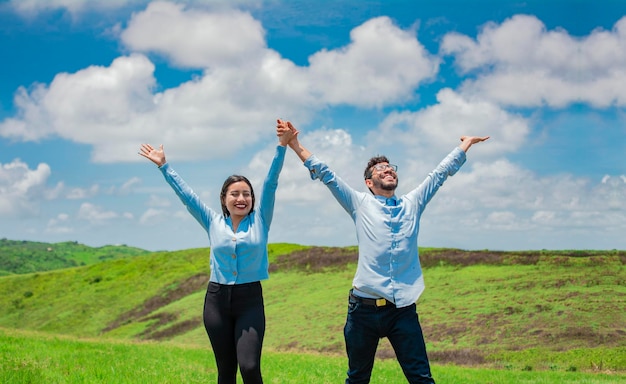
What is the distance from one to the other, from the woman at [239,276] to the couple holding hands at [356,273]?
1 cm

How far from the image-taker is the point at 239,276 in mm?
7234

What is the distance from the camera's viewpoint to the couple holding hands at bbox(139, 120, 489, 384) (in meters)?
7.04

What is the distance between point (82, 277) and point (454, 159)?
197ft

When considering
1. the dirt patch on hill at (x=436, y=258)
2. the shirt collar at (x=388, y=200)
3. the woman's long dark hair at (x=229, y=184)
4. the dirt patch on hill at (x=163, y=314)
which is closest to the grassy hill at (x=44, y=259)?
the dirt patch on hill at (x=163, y=314)

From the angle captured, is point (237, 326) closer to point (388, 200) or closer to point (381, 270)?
point (381, 270)

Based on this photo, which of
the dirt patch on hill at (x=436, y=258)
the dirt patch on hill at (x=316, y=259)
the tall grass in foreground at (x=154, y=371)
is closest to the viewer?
the tall grass in foreground at (x=154, y=371)

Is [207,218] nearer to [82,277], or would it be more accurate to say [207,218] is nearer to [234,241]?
[234,241]

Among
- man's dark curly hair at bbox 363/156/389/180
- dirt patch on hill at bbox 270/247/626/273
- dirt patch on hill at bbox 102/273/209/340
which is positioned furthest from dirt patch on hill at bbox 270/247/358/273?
man's dark curly hair at bbox 363/156/389/180

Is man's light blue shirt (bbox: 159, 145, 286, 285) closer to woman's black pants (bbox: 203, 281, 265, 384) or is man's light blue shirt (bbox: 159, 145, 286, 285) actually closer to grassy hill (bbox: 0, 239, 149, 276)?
woman's black pants (bbox: 203, 281, 265, 384)

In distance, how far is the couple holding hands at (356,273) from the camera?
7043mm

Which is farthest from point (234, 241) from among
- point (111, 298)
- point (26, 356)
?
point (111, 298)

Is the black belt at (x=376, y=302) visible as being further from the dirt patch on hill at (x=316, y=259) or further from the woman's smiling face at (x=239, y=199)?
the dirt patch on hill at (x=316, y=259)

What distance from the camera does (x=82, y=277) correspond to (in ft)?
202

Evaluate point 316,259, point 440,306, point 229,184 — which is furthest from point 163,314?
point 229,184
